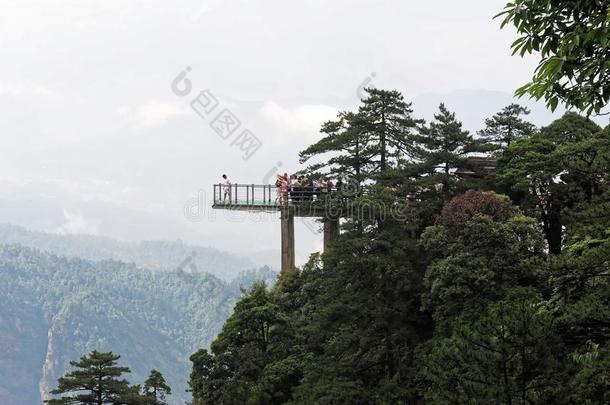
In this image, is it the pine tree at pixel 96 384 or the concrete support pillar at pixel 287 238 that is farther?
the concrete support pillar at pixel 287 238

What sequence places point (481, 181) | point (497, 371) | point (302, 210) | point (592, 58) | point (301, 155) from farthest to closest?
1. point (302, 210)
2. point (301, 155)
3. point (481, 181)
4. point (497, 371)
5. point (592, 58)

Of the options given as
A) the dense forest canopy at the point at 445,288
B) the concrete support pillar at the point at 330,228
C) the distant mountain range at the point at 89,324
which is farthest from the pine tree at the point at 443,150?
the distant mountain range at the point at 89,324

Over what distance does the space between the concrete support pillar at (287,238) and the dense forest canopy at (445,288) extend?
215 cm

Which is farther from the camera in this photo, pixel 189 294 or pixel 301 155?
pixel 189 294

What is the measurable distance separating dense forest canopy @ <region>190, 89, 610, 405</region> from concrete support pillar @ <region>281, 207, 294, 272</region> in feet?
7.06

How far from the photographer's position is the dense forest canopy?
1076cm

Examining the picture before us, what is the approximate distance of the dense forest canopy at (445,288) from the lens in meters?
10.8

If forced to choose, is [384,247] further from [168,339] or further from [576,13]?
[168,339]

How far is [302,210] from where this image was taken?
104ft

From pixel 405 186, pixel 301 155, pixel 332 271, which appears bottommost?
pixel 332 271

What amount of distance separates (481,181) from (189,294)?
583ft

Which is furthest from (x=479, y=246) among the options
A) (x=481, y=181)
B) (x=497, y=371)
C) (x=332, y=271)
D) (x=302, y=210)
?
(x=302, y=210)

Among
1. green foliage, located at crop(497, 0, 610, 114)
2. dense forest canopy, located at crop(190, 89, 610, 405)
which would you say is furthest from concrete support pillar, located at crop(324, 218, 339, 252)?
green foliage, located at crop(497, 0, 610, 114)

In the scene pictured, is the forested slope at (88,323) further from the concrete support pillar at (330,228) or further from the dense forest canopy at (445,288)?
the dense forest canopy at (445,288)
